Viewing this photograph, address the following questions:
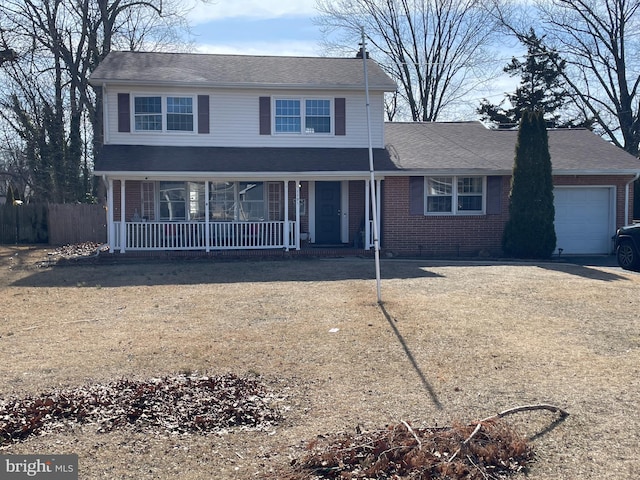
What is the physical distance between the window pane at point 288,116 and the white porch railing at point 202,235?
316 cm

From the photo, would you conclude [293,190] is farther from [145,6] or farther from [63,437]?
[145,6]

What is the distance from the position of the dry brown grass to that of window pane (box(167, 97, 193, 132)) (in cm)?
662

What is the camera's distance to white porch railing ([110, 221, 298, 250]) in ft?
59.9

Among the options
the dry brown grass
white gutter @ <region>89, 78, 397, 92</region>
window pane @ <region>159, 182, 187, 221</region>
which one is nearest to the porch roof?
window pane @ <region>159, 182, 187, 221</region>

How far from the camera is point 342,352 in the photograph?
25.3 ft

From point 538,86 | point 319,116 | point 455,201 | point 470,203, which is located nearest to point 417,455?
point 455,201

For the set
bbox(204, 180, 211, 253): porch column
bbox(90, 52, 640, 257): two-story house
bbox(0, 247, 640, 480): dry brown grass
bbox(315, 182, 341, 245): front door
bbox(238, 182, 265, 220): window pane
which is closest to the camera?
bbox(0, 247, 640, 480): dry brown grass

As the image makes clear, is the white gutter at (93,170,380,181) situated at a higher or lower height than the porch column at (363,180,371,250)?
higher

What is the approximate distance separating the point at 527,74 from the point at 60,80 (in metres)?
26.1

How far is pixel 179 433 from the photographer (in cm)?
526

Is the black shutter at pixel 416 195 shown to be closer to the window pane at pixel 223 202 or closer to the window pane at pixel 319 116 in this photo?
the window pane at pixel 319 116

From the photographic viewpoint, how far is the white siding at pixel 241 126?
19078 millimetres

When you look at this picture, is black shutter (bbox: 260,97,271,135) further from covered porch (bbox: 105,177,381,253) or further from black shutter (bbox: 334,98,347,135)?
black shutter (bbox: 334,98,347,135)

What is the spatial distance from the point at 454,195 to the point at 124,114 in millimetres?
10386
